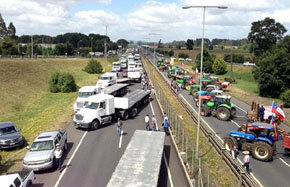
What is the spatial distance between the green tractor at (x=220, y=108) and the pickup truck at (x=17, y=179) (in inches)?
753

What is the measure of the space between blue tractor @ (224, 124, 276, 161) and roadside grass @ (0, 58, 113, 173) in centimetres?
1463

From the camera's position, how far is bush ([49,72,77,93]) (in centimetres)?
4662

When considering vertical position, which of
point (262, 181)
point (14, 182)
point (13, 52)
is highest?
point (13, 52)

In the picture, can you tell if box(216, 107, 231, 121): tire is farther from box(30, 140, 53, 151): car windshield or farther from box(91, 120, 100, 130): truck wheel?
box(30, 140, 53, 151): car windshield

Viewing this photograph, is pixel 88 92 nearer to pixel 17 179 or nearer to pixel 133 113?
pixel 133 113

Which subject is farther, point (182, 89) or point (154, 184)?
point (182, 89)

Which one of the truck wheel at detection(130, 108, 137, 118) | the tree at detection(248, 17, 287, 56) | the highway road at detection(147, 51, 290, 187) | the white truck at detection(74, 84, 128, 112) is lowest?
the highway road at detection(147, 51, 290, 187)

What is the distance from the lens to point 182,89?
150 ft

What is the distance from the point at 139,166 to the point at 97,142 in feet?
27.8

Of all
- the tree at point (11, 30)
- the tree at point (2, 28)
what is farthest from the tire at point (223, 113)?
the tree at point (11, 30)

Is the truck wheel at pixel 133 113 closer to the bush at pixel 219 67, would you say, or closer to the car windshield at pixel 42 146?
the car windshield at pixel 42 146

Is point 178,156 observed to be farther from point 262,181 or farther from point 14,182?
point 14,182

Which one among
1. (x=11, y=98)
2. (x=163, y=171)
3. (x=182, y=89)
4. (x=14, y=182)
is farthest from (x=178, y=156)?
(x=11, y=98)

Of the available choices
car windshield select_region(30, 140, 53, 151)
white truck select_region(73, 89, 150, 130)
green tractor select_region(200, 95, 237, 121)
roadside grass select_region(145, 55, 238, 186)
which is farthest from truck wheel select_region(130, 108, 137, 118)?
car windshield select_region(30, 140, 53, 151)
